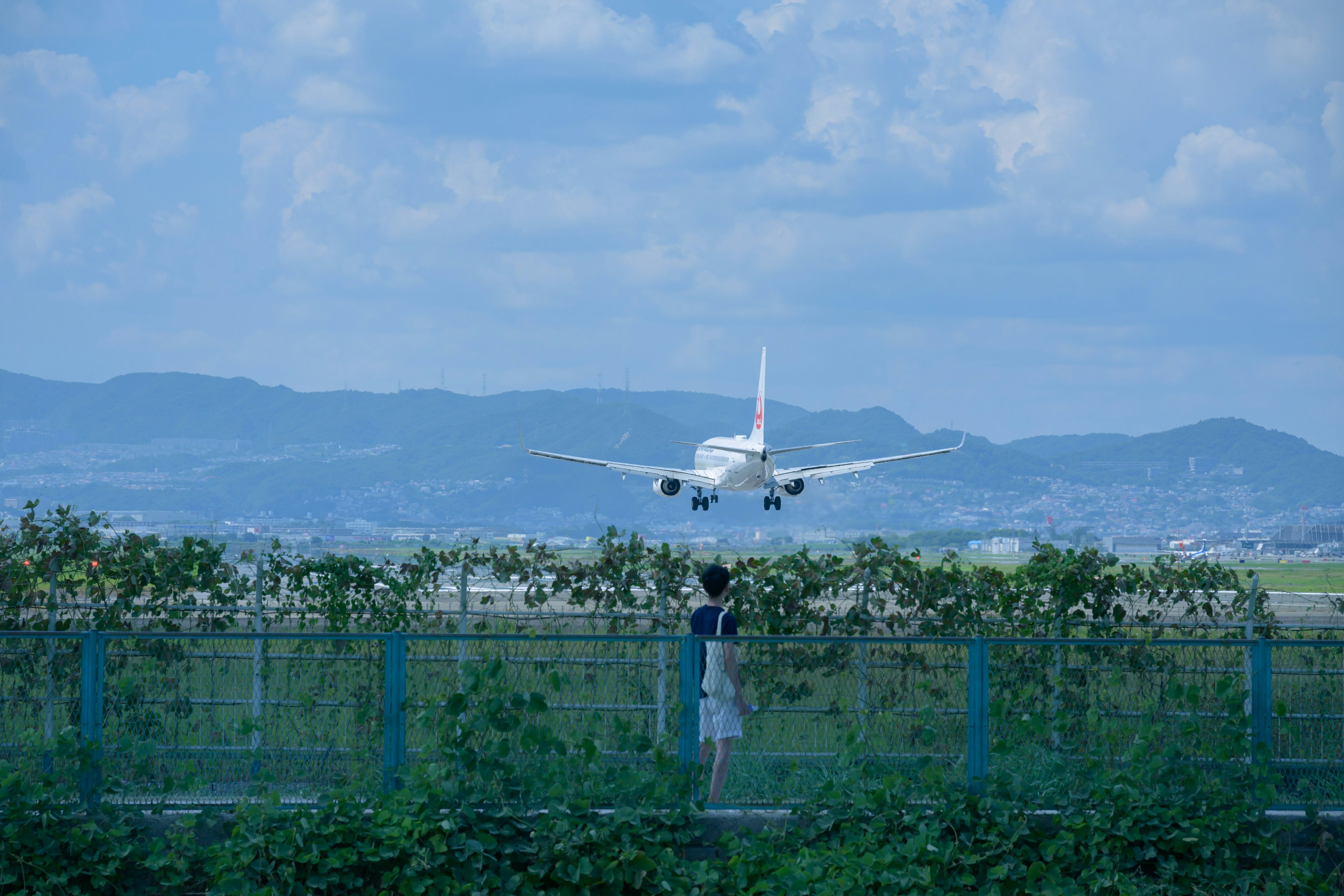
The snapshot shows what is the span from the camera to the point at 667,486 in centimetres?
5900

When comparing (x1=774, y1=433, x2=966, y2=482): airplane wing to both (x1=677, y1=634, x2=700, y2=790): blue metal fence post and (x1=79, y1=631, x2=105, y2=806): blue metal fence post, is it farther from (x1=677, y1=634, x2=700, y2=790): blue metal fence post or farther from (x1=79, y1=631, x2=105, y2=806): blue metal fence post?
(x1=79, y1=631, x2=105, y2=806): blue metal fence post

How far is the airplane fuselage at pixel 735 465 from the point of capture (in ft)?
200

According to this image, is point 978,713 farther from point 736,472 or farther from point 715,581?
point 736,472

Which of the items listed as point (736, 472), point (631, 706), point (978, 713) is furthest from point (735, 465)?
point (978, 713)

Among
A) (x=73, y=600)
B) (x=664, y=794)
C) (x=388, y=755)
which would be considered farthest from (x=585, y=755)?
(x=73, y=600)

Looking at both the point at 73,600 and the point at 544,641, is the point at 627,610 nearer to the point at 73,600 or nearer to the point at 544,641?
the point at 544,641

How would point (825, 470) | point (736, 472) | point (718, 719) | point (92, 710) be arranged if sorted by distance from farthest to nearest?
point (736, 472) < point (825, 470) < point (718, 719) < point (92, 710)

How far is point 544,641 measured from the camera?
8188mm

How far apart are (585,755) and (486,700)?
2.30 feet

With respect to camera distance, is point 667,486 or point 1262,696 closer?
point 1262,696

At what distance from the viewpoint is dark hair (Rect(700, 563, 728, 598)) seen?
8.36 metres

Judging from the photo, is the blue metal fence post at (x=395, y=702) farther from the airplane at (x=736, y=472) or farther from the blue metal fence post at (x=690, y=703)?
the airplane at (x=736, y=472)

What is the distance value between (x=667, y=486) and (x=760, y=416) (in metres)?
15.9

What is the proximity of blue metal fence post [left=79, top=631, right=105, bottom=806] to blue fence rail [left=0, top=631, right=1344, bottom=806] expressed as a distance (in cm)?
1
